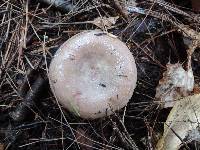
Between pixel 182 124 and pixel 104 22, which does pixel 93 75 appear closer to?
pixel 104 22

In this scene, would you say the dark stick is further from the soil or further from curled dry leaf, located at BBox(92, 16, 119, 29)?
curled dry leaf, located at BBox(92, 16, 119, 29)

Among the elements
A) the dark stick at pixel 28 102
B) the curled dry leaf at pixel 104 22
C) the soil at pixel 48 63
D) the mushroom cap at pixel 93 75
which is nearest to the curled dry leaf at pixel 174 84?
the soil at pixel 48 63

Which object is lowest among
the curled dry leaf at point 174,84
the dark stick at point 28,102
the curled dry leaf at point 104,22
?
the dark stick at point 28,102

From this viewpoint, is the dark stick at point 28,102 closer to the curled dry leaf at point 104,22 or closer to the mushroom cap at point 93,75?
the mushroom cap at point 93,75

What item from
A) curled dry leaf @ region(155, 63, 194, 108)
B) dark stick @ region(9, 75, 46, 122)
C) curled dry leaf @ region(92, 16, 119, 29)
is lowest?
dark stick @ region(9, 75, 46, 122)

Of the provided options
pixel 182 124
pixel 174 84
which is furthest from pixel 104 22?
pixel 182 124

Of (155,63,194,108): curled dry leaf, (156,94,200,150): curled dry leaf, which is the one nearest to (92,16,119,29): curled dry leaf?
(155,63,194,108): curled dry leaf
